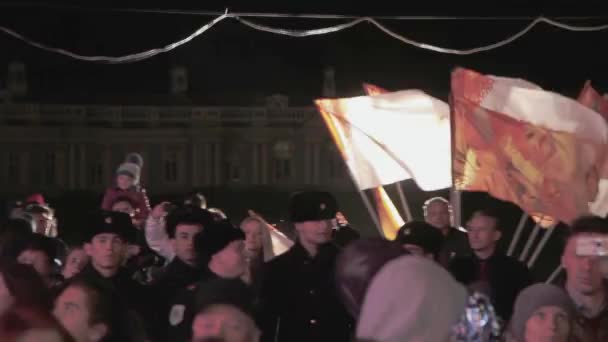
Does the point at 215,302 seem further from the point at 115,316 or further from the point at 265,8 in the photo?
the point at 265,8

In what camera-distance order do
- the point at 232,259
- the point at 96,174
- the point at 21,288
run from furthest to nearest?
1. the point at 96,174
2. the point at 232,259
3. the point at 21,288

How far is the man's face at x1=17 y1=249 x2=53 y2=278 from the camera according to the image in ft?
20.7

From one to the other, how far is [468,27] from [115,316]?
15698 millimetres

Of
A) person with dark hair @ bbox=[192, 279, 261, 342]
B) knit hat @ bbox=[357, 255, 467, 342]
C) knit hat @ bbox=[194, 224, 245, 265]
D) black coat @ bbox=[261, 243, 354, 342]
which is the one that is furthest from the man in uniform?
A: knit hat @ bbox=[357, 255, 467, 342]

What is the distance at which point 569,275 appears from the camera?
5.68 metres

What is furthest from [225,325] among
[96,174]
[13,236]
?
[96,174]

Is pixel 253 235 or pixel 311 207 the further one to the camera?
pixel 253 235

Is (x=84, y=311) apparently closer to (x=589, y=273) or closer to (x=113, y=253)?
(x=113, y=253)

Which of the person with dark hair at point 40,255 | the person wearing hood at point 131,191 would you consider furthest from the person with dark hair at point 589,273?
the person wearing hood at point 131,191

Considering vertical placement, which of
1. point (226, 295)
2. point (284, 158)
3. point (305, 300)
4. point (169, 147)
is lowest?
point (284, 158)

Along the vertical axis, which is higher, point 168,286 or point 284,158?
point 168,286

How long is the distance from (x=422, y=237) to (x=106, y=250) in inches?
65.1

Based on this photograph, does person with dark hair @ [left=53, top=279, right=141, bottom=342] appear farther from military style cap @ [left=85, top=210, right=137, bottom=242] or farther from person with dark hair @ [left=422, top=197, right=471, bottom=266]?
person with dark hair @ [left=422, top=197, right=471, bottom=266]

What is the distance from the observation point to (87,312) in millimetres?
4586
